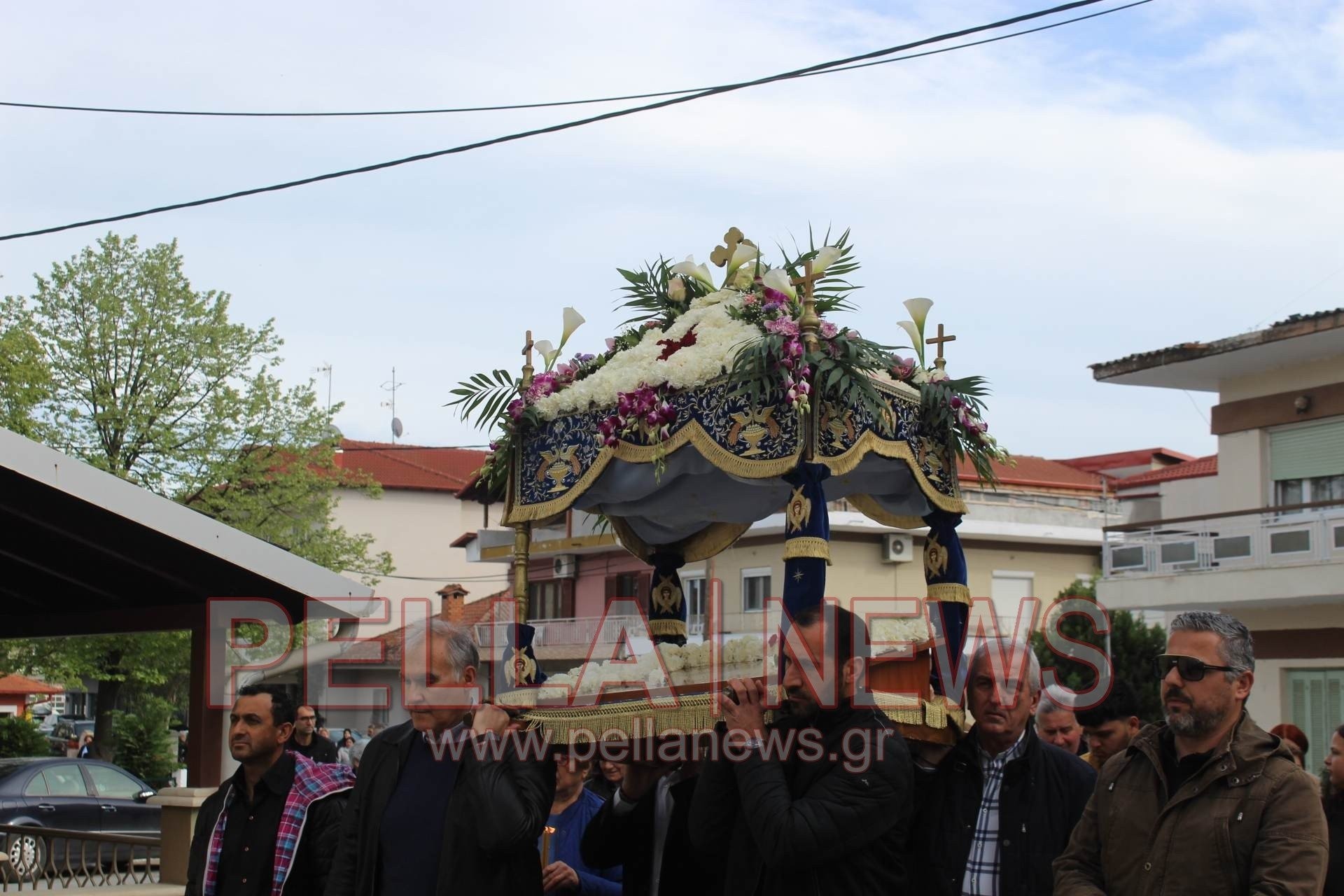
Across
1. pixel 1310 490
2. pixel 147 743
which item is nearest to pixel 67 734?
pixel 147 743

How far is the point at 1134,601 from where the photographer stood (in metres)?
21.6

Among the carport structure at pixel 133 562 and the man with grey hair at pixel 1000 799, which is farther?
the carport structure at pixel 133 562

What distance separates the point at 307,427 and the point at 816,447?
2408 centimetres

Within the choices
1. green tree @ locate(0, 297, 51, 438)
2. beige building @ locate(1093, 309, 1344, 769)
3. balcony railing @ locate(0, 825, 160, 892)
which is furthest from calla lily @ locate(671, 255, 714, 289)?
green tree @ locate(0, 297, 51, 438)

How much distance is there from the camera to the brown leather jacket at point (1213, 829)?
3.73m

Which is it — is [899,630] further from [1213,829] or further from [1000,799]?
[1213,829]

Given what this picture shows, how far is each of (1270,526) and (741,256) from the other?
14.6 metres

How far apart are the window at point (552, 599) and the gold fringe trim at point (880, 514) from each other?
102 ft

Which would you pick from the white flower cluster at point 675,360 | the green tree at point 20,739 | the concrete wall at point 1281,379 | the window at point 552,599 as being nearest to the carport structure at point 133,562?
the white flower cluster at point 675,360

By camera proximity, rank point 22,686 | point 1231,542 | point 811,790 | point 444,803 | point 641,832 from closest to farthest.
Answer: point 811,790
point 444,803
point 641,832
point 1231,542
point 22,686

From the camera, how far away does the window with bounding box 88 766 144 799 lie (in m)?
16.8

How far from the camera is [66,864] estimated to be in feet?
34.3

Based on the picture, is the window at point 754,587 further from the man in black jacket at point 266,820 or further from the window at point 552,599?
the man in black jacket at point 266,820

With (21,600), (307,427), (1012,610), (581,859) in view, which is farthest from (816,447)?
(1012,610)
